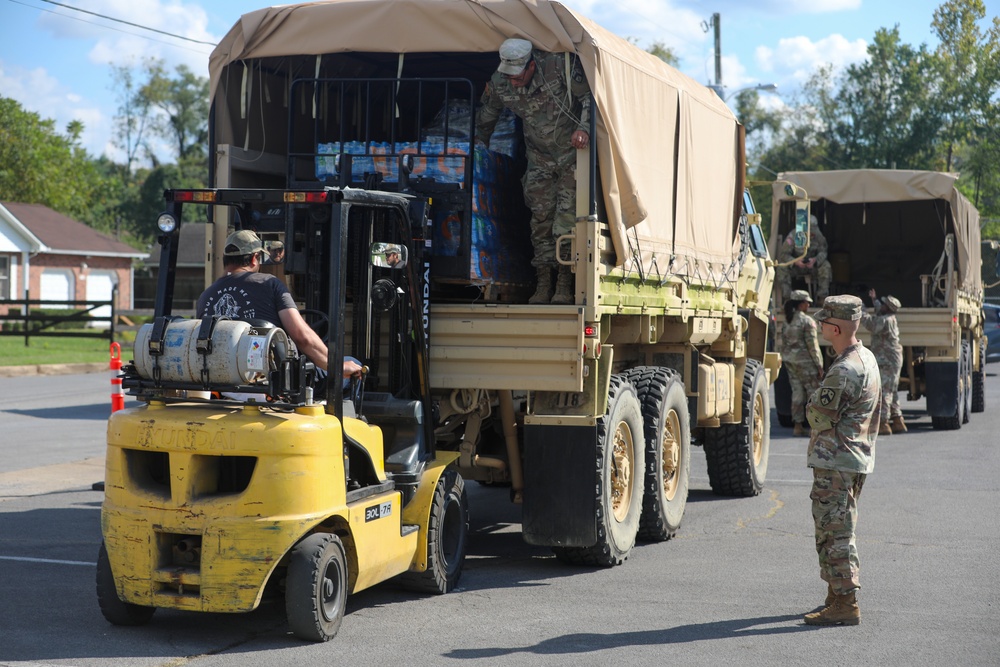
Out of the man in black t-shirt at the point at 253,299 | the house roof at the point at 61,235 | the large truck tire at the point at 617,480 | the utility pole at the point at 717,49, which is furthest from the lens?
the house roof at the point at 61,235

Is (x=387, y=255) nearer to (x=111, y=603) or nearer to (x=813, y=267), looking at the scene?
(x=111, y=603)

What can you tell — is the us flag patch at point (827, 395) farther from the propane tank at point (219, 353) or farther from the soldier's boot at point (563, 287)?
the propane tank at point (219, 353)

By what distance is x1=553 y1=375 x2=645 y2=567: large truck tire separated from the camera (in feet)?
25.8

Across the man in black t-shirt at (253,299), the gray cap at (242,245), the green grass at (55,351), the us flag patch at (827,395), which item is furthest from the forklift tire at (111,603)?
the green grass at (55,351)

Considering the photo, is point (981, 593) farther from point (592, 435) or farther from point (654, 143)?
point (654, 143)

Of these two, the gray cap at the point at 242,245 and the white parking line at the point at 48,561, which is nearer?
the gray cap at the point at 242,245

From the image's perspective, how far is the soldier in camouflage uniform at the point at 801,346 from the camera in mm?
16062

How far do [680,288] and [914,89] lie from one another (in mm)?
54233

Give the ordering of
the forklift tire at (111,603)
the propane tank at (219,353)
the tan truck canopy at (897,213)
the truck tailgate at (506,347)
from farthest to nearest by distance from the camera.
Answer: the tan truck canopy at (897,213) → the truck tailgate at (506,347) → the forklift tire at (111,603) → the propane tank at (219,353)

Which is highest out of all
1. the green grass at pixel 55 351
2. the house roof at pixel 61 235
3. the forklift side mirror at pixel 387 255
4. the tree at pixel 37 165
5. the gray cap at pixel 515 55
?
the tree at pixel 37 165

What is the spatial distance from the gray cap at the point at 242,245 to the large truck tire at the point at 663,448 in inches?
136

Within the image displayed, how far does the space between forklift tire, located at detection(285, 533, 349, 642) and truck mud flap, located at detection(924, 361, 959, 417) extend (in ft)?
43.4

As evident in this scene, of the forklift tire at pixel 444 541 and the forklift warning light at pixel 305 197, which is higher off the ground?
the forklift warning light at pixel 305 197

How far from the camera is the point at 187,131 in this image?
8875 cm
